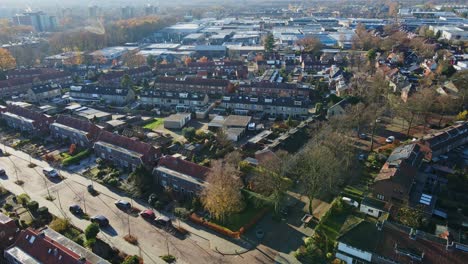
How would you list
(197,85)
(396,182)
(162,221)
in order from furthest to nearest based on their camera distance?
(197,85) → (396,182) → (162,221)

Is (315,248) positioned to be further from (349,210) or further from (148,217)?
(148,217)

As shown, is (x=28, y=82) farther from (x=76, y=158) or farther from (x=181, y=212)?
(x=181, y=212)

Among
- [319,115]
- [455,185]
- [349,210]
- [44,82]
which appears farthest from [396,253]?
[44,82]

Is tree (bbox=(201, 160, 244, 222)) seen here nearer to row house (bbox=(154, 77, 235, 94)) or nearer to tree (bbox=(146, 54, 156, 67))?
row house (bbox=(154, 77, 235, 94))

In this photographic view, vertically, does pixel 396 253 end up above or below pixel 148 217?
above

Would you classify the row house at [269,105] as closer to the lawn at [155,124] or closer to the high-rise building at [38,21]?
the lawn at [155,124]

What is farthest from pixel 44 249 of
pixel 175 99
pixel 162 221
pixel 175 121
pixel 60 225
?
pixel 175 99
